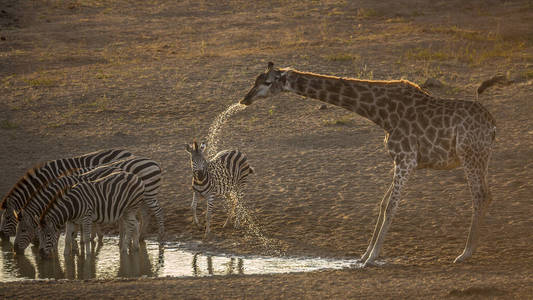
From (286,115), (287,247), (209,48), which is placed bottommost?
(287,247)

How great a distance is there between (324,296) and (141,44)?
19.7 metres

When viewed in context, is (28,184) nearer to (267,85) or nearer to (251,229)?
(251,229)

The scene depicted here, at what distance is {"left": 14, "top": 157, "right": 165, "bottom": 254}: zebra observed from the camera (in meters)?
11.2

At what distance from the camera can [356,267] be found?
376 inches

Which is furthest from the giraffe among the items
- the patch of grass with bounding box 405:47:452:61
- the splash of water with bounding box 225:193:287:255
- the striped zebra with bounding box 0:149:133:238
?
the patch of grass with bounding box 405:47:452:61

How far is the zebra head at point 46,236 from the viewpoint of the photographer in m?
10.7

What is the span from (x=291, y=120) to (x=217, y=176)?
5.28 metres

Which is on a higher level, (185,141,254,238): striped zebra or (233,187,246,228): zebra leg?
(185,141,254,238): striped zebra

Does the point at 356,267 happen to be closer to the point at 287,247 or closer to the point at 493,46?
the point at 287,247

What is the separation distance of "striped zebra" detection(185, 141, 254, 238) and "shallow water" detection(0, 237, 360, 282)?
98cm

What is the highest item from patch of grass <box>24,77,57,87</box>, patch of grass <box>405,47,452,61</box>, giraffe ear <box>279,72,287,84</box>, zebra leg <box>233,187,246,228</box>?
giraffe ear <box>279,72,287,84</box>

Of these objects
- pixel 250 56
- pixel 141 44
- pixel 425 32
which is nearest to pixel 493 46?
pixel 425 32

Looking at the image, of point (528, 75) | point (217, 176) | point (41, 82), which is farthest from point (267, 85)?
point (41, 82)

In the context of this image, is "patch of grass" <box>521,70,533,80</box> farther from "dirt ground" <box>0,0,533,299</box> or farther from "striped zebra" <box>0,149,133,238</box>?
"striped zebra" <box>0,149,133,238</box>
